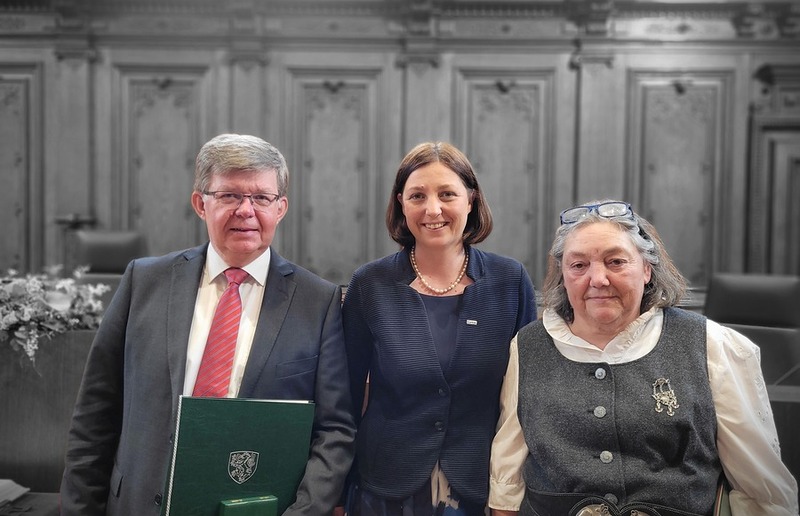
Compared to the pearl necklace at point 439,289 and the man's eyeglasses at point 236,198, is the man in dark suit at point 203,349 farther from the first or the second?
the pearl necklace at point 439,289

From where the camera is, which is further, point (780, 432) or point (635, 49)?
point (635, 49)

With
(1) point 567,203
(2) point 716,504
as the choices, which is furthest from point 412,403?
(1) point 567,203

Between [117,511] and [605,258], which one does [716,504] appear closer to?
[605,258]

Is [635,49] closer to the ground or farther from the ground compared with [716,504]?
farther from the ground

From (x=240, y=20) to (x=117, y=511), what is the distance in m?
4.81

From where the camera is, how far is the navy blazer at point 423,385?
154 cm

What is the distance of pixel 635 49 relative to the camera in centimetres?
546

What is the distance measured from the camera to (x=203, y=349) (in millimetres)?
1488

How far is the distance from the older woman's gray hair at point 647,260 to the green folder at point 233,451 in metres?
0.63

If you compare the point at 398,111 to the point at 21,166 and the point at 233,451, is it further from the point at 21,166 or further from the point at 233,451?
the point at 233,451

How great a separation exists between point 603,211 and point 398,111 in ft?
13.9

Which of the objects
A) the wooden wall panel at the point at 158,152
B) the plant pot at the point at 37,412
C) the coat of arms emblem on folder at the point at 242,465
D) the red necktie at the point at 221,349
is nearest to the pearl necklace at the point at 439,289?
the red necktie at the point at 221,349

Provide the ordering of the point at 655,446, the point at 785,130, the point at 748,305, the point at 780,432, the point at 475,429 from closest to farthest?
the point at 655,446 → the point at 475,429 → the point at 780,432 → the point at 748,305 → the point at 785,130

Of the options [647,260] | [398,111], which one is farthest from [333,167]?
[647,260]
